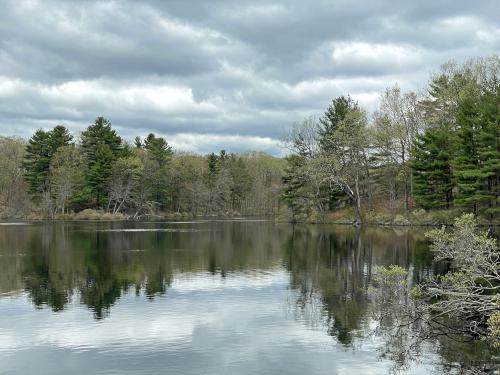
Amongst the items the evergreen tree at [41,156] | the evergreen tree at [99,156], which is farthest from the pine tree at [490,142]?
the evergreen tree at [41,156]

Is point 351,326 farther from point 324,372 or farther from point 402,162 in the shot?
point 402,162

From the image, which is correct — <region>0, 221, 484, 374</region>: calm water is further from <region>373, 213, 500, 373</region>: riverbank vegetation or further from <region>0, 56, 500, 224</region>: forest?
<region>0, 56, 500, 224</region>: forest

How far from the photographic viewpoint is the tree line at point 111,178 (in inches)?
4154

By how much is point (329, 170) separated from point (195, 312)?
5649 cm

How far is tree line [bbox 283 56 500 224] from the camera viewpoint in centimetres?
5759

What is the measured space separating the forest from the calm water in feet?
77.9

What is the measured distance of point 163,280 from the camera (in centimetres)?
2961

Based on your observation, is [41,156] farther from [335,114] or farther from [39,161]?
[335,114]

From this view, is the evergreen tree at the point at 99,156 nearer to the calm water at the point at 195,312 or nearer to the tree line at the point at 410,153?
the tree line at the point at 410,153

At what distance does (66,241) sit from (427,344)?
4345 centimetres

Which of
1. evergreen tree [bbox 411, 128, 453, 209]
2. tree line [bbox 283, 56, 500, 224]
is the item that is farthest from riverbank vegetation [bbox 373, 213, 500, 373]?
evergreen tree [bbox 411, 128, 453, 209]

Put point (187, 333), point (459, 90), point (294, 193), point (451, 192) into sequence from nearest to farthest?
point (187, 333) → point (451, 192) → point (459, 90) → point (294, 193)

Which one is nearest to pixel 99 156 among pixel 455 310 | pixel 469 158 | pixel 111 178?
pixel 111 178

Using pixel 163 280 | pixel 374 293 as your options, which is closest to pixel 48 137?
pixel 163 280
